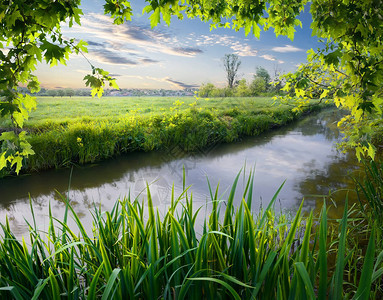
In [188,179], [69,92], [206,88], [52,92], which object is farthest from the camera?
[69,92]

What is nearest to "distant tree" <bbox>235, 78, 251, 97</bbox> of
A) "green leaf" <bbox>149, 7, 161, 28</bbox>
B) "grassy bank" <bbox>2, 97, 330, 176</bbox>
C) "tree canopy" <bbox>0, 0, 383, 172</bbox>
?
"grassy bank" <bbox>2, 97, 330, 176</bbox>

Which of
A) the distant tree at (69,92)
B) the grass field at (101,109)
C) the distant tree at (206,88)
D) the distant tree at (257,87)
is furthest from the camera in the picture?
the distant tree at (257,87)

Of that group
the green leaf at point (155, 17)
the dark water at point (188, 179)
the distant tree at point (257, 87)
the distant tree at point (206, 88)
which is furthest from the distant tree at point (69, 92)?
the green leaf at point (155, 17)

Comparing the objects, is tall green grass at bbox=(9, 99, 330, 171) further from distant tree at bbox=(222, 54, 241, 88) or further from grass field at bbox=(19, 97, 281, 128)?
distant tree at bbox=(222, 54, 241, 88)

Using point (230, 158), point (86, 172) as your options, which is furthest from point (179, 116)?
point (86, 172)

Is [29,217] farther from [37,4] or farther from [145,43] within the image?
[145,43]

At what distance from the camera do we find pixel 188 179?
5.99 meters

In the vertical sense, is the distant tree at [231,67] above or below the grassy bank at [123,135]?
above

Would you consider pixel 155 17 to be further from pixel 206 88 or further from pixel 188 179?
pixel 206 88

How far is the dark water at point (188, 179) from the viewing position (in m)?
4.64

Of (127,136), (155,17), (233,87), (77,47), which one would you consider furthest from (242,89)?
(77,47)

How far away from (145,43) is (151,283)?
55.8ft

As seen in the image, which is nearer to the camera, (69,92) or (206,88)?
(206,88)

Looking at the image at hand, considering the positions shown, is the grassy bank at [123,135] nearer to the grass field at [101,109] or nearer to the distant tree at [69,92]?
the grass field at [101,109]
